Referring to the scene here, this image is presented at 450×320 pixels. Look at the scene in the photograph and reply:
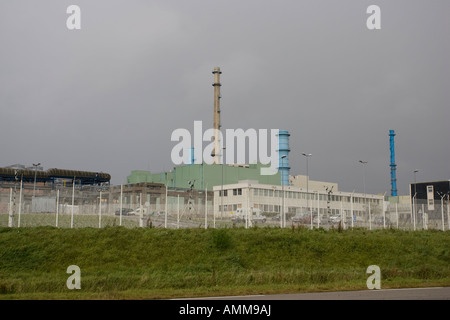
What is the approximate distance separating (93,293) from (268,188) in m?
63.7

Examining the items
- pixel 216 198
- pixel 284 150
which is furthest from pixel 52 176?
pixel 284 150

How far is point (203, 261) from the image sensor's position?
22.5 m

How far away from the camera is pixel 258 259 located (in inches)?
944

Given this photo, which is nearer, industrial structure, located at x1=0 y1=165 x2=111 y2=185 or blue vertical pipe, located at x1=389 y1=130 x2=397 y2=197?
industrial structure, located at x1=0 y1=165 x2=111 y2=185

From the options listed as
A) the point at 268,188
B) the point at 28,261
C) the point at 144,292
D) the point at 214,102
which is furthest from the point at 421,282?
the point at 214,102

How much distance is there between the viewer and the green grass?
16062 mm

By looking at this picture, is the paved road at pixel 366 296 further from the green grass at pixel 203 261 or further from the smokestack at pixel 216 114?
the smokestack at pixel 216 114

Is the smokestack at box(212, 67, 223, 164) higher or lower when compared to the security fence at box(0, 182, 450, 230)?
higher

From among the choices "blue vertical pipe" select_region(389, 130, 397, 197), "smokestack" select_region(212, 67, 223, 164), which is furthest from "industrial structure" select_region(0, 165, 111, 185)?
"blue vertical pipe" select_region(389, 130, 397, 197)

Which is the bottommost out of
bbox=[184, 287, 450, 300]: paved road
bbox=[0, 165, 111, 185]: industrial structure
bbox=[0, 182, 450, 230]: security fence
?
bbox=[184, 287, 450, 300]: paved road

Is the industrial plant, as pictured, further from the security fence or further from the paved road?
the paved road

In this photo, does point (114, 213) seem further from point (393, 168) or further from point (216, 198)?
point (393, 168)

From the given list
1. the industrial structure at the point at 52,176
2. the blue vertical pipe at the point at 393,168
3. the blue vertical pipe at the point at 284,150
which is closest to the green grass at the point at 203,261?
the industrial structure at the point at 52,176
